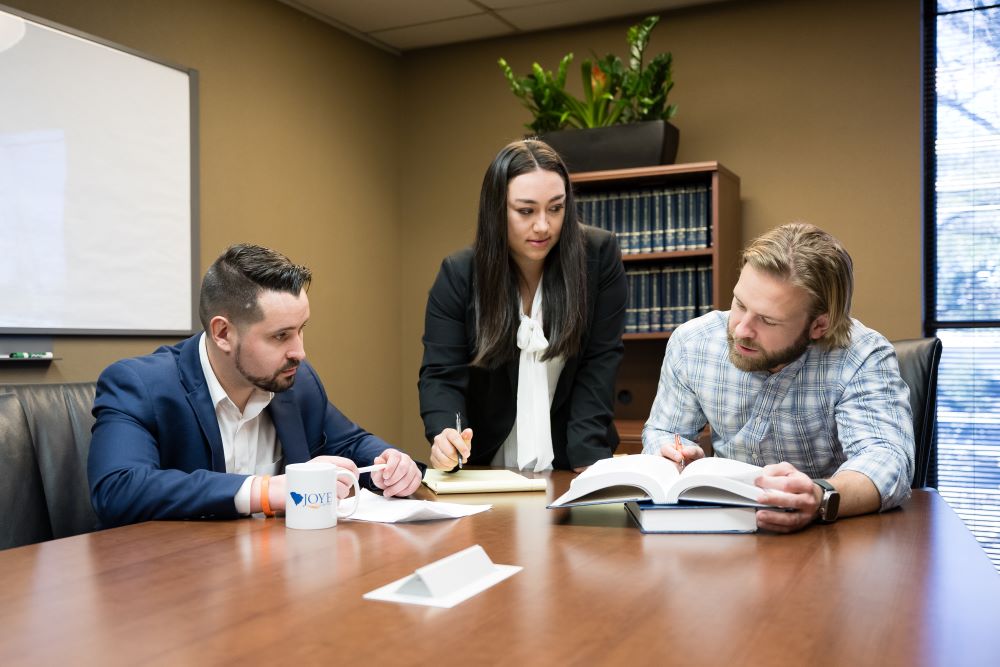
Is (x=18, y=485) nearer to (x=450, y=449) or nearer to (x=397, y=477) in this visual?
(x=397, y=477)

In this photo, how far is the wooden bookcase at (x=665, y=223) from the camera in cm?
359

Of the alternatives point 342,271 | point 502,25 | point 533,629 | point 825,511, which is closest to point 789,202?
point 502,25

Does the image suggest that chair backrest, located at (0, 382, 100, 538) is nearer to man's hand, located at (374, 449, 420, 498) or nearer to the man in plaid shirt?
man's hand, located at (374, 449, 420, 498)

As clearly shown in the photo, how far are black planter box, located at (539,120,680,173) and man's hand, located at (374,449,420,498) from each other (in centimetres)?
233

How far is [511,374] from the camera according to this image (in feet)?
7.45

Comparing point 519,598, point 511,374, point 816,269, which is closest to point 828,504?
point 816,269

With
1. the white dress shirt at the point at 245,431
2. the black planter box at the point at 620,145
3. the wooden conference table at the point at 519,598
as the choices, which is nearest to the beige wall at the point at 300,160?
the black planter box at the point at 620,145

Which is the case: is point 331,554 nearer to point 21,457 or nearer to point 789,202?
point 21,457

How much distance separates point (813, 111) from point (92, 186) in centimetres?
285

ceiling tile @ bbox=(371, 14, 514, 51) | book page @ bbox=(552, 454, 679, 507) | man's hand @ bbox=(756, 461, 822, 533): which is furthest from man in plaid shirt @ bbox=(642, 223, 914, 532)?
ceiling tile @ bbox=(371, 14, 514, 51)

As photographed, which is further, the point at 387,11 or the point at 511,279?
the point at 387,11

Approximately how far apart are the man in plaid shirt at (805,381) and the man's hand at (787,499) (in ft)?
0.47

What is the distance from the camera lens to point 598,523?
146cm

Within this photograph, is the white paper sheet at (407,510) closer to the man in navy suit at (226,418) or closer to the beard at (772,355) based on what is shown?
the man in navy suit at (226,418)
